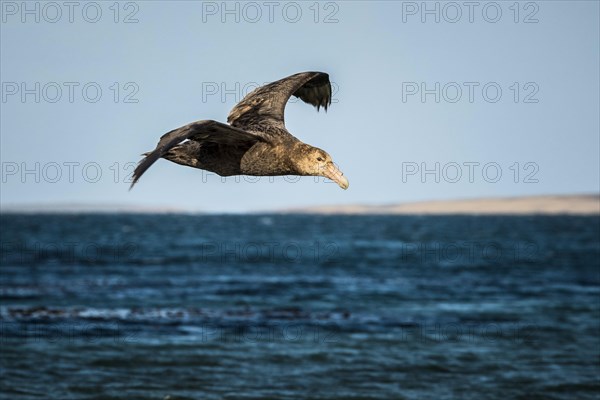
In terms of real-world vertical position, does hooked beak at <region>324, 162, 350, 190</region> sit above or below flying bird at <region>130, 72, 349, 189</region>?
below

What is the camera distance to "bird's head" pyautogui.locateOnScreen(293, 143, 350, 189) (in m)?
7.40

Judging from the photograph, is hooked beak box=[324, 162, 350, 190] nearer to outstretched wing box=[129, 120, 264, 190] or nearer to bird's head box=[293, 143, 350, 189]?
bird's head box=[293, 143, 350, 189]

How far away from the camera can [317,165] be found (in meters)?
7.56

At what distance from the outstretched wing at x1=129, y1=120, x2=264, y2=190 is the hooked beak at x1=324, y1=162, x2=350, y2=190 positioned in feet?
2.24

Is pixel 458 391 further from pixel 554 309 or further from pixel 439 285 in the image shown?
pixel 439 285

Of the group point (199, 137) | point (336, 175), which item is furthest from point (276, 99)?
point (336, 175)

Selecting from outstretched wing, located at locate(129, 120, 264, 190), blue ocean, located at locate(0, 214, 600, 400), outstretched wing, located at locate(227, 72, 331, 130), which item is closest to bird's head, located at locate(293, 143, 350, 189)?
outstretched wing, located at locate(129, 120, 264, 190)

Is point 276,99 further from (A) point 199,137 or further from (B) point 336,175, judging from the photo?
(B) point 336,175

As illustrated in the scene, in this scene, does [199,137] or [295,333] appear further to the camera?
[295,333]

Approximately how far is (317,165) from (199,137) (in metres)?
1.02

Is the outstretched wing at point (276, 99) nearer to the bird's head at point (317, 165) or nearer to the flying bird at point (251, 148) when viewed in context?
the flying bird at point (251, 148)

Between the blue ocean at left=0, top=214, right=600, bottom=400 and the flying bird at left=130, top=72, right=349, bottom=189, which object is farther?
the blue ocean at left=0, top=214, right=600, bottom=400

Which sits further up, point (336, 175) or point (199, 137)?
point (199, 137)

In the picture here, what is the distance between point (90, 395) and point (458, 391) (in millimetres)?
7227
